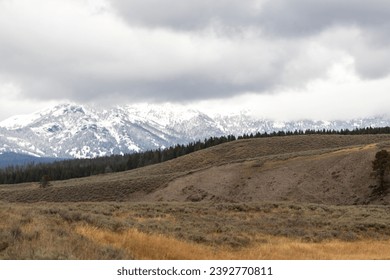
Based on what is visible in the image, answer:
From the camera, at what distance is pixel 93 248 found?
1230cm

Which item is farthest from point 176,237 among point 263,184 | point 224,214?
point 263,184

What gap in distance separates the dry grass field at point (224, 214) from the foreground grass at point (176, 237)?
0.05 meters

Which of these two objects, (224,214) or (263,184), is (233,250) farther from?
(263,184)

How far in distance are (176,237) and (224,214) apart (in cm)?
1745

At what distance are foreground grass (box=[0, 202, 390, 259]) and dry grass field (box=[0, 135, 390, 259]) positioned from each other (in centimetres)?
5

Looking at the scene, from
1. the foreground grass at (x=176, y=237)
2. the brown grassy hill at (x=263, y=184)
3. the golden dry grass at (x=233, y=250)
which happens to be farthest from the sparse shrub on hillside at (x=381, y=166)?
the golden dry grass at (x=233, y=250)

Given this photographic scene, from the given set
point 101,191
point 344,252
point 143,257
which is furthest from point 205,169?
point 143,257

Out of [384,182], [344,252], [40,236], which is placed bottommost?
[344,252]

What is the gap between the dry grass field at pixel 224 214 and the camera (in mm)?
14742

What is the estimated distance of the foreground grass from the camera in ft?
40.7

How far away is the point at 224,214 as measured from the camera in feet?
121
